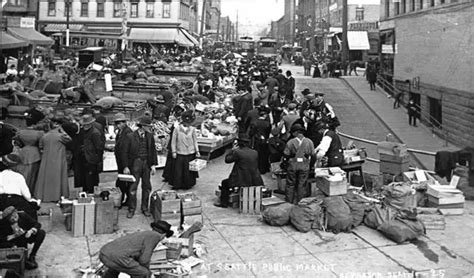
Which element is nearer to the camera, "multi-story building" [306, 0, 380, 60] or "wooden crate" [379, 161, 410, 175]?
"wooden crate" [379, 161, 410, 175]

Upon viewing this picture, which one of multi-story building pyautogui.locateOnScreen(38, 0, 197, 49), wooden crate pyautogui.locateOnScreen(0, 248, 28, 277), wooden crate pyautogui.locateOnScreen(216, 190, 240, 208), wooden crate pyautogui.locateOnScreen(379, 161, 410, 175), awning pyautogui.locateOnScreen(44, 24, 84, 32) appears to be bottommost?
wooden crate pyautogui.locateOnScreen(0, 248, 28, 277)

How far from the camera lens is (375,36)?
5550 centimetres

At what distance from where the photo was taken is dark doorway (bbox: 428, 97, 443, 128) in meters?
22.4

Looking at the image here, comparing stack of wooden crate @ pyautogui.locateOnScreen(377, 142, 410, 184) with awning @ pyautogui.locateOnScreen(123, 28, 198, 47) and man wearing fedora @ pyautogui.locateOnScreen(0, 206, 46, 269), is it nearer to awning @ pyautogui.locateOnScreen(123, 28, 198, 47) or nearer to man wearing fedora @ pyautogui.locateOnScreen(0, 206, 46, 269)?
man wearing fedora @ pyautogui.locateOnScreen(0, 206, 46, 269)

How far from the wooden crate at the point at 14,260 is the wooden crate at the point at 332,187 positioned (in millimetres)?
5568

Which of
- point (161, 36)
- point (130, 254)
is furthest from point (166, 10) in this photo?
point (130, 254)

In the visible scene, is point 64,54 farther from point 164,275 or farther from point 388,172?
point 164,275

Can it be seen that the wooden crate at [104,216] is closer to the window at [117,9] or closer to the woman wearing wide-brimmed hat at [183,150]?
the woman wearing wide-brimmed hat at [183,150]

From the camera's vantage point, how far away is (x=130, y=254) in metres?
6.60

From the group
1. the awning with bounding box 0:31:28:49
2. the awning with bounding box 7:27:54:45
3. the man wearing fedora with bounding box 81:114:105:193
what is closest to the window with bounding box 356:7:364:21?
the awning with bounding box 7:27:54:45

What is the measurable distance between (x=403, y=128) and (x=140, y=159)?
15501 millimetres

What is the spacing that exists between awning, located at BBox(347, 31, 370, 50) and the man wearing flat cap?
41.7 metres

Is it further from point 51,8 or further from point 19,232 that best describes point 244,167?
point 51,8

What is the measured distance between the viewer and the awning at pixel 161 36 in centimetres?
6456
